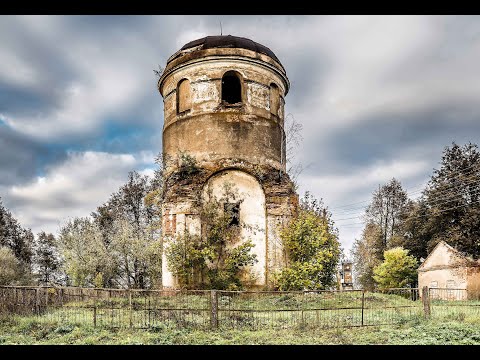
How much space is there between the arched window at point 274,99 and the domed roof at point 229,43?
1.35 m

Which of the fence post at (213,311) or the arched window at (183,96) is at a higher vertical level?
the arched window at (183,96)

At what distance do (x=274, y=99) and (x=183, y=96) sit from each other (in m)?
4.07

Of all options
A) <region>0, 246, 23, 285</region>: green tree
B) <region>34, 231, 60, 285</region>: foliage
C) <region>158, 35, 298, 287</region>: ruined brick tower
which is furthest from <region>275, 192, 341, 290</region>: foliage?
<region>34, 231, 60, 285</region>: foliage

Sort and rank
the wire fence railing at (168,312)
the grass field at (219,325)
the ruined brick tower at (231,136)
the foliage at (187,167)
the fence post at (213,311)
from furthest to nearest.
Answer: the foliage at (187,167) → the ruined brick tower at (231,136) → the wire fence railing at (168,312) → the fence post at (213,311) → the grass field at (219,325)

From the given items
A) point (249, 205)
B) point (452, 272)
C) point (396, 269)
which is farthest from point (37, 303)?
point (396, 269)

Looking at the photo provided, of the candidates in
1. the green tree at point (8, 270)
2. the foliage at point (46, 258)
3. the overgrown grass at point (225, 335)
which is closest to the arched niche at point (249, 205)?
the overgrown grass at point (225, 335)

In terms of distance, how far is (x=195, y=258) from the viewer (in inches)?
700

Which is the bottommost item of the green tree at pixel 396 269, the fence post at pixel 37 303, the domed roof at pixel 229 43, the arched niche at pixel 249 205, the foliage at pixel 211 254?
the green tree at pixel 396 269

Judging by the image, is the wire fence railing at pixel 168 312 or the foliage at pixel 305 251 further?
the foliage at pixel 305 251

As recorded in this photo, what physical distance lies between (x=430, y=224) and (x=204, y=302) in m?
26.1

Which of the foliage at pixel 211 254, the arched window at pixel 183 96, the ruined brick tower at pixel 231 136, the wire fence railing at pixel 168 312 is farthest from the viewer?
the arched window at pixel 183 96

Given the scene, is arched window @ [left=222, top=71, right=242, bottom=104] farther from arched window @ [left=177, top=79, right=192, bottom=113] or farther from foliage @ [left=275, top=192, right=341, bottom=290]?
foliage @ [left=275, top=192, right=341, bottom=290]

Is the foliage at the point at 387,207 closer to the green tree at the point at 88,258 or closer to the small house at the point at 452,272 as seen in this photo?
the small house at the point at 452,272

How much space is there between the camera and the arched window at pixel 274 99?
21.3 meters
